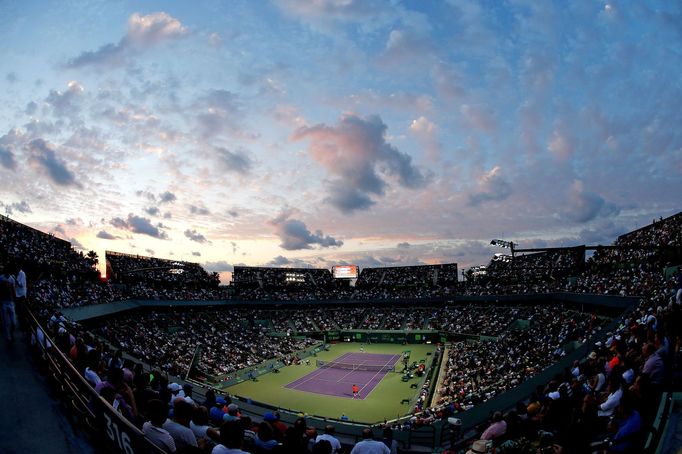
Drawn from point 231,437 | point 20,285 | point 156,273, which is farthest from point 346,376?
point 231,437

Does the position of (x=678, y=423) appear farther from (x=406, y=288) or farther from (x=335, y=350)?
(x=406, y=288)

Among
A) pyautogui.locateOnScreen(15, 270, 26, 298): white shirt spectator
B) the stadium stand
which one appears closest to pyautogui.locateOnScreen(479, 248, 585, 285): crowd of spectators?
the stadium stand

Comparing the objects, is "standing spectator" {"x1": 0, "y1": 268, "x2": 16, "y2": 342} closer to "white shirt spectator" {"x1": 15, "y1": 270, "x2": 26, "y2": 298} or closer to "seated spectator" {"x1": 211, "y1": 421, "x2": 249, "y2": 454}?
"white shirt spectator" {"x1": 15, "y1": 270, "x2": 26, "y2": 298}

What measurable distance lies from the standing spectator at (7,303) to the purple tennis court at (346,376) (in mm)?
30987

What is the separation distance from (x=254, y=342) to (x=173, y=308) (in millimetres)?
15501

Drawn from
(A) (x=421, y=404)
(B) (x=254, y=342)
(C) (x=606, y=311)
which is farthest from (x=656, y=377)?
(B) (x=254, y=342)

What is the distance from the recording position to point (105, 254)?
59.2 metres

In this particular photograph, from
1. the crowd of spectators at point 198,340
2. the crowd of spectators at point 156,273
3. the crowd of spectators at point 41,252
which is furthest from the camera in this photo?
the crowd of spectators at point 156,273

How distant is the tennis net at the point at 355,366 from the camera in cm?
4688

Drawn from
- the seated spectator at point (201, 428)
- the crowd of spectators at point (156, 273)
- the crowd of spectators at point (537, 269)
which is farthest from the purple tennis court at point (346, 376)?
the seated spectator at point (201, 428)

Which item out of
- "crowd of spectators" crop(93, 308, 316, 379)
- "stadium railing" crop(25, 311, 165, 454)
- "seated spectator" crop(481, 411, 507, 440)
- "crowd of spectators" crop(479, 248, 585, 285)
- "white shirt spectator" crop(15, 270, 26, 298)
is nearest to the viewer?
"stadium railing" crop(25, 311, 165, 454)

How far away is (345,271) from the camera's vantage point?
306ft

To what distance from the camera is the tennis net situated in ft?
154

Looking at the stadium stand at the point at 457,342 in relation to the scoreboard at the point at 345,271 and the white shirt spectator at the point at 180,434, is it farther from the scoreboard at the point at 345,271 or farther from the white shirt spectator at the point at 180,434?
the scoreboard at the point at 345,271
